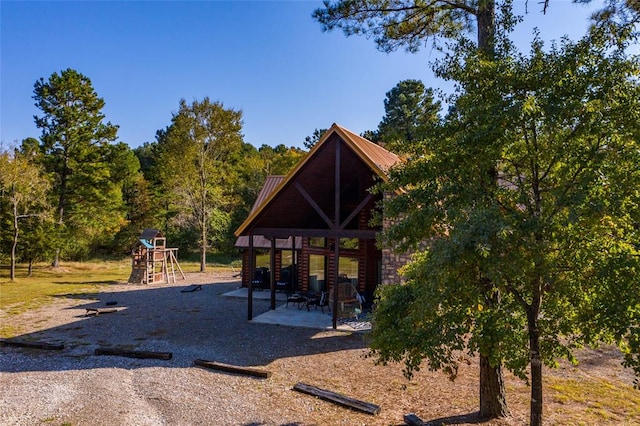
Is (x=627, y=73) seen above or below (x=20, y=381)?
above

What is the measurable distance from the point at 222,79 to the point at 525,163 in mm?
12557

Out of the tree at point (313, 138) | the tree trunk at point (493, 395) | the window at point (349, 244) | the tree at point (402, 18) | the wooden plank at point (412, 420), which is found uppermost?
the tree at point (313, 138)

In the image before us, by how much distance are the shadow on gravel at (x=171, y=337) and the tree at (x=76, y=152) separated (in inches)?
529

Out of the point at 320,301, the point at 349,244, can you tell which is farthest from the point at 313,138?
the point at 320,301

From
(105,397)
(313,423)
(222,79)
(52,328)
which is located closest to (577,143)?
(313,423)

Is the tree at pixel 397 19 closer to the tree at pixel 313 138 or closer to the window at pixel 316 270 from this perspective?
the window at pixel 316 270

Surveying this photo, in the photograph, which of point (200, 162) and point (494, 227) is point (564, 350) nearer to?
point (494, 227)

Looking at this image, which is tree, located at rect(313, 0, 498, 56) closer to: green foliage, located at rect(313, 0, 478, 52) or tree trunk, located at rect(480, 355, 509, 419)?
green foliage, located at rect(313, 0, 478, 52)

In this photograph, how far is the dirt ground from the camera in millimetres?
6520

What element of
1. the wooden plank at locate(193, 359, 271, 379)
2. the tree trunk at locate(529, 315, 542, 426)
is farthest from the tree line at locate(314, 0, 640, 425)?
the wooden plank at locate(193, 359, 271, 379)

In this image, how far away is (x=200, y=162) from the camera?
2700 cm

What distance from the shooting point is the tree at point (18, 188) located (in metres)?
22.0

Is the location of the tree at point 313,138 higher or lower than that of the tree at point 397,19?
higher

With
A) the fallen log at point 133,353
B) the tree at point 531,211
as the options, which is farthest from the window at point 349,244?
the tree at point 531,211
